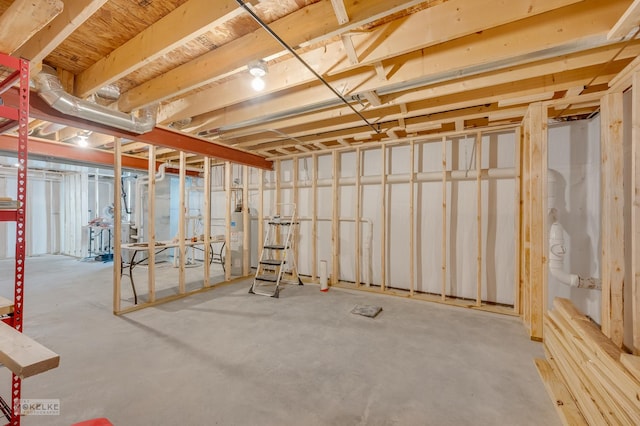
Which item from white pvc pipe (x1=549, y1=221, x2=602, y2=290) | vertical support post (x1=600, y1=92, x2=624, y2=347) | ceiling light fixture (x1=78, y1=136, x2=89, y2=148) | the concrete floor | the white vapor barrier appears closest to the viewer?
the concrete floor

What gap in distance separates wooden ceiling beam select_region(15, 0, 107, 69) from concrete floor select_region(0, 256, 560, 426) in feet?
8.02

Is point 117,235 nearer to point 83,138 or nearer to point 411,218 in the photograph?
point 83,138

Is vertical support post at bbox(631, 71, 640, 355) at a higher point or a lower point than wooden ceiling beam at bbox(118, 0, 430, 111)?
lower

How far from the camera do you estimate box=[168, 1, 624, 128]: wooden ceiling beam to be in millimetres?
1764

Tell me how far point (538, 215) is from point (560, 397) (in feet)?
5.28

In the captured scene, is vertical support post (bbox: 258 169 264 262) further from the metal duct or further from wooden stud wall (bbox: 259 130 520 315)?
the metal duct

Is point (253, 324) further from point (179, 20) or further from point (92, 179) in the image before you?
point (92, 179)

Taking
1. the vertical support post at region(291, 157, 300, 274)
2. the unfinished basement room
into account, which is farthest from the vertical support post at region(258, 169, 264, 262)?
the vertical support post at region(291, 157, 300, 274)

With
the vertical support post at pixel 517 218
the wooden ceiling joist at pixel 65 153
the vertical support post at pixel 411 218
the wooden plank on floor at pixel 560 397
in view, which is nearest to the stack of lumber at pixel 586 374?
the wooden plank on floor at pixel 560 397

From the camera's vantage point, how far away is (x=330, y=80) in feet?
8.64

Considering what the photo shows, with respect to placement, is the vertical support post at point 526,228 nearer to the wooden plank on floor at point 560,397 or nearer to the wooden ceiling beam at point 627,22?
the wooden plank on floor at point 560,397

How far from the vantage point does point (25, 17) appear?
1.49m

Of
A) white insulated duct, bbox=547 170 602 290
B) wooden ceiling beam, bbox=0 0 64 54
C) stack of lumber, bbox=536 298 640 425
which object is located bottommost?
stack of lumber, bbox=536 298 640 425

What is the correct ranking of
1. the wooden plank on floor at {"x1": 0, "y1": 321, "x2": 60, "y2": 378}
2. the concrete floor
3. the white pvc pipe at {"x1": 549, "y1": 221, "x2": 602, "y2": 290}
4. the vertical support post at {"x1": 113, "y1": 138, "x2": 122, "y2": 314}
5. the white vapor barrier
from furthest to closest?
the vertical support post at {"x1": 113, "y1": 138, "x2": 122, "y2": 314}
the white vapor barrier
the white pvc pipe at {"x1": 549, "y1": 221, "x2": 602, "y2": 290}
the concrete floor
the wooden plank on floor at {"x1": 0, "y1": 321, "x2": 60, "y2": 378}
